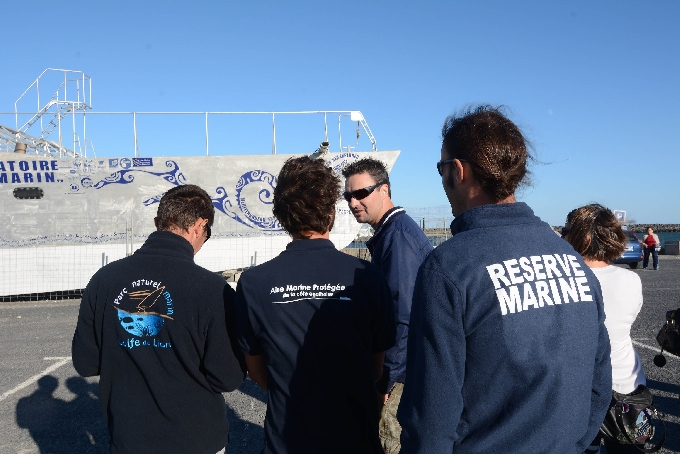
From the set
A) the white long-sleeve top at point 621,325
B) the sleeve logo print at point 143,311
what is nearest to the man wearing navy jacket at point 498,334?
the sleeve logo print at point 143,311

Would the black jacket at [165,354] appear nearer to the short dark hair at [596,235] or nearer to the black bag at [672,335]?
the short dark hair at [596,235]

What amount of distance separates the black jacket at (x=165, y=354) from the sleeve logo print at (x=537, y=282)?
1.23m

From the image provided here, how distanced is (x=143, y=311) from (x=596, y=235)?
2372 mm

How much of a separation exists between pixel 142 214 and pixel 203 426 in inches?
496

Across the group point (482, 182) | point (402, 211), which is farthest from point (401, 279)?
point (482, 182)

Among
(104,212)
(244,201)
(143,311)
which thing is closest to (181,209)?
(143,311)

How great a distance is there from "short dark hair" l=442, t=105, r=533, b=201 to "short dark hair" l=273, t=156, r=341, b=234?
671mm

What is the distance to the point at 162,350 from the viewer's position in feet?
7.06

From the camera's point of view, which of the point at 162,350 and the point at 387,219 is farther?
the point at 387,219

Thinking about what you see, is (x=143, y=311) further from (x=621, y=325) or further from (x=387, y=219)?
(x=621, y=325)

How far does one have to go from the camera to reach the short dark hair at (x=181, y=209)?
2.37 m

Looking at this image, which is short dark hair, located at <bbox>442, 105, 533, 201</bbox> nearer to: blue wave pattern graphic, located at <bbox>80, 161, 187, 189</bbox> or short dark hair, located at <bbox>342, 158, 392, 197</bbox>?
short dark hair, located at <bbox>342, 158, 392, 197</bbox>

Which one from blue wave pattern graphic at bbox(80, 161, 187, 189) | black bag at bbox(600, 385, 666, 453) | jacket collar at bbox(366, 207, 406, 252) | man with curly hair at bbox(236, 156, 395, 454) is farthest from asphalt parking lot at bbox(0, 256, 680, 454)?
blue wave pattern graphic at bbox(80, 161, 187, 189)

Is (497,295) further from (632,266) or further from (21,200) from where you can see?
(632,266)
